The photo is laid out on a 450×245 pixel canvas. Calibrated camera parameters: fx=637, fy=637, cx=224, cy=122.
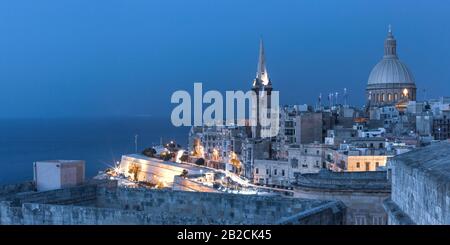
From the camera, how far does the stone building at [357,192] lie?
1577 cm

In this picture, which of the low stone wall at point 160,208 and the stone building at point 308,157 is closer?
the low stone wall at point 160,208

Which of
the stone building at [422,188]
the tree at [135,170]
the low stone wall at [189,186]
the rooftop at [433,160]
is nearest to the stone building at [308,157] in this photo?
the low stone wall at [189,186]

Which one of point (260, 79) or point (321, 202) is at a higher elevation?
point (260, 79)

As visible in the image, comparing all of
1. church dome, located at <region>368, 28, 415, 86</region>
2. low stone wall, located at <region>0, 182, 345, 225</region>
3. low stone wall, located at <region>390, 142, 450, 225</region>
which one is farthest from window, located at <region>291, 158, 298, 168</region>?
church dome, located at <region>368, 28, 415, 86</region>

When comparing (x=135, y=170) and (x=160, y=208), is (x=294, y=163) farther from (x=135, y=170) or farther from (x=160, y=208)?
(x=160, y=208)

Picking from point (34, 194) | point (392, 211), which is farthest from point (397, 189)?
point (34, 194)

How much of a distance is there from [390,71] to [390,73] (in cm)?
40

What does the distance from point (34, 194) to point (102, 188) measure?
1.66m

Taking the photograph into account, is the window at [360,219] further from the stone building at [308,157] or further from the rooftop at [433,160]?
the stone building at [308,157]

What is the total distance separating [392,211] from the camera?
36.1 ft

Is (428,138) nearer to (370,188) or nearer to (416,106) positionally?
(416,106)

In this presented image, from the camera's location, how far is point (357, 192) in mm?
16328

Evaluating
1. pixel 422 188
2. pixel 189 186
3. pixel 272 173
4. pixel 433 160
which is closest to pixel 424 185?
pixel 422 188
